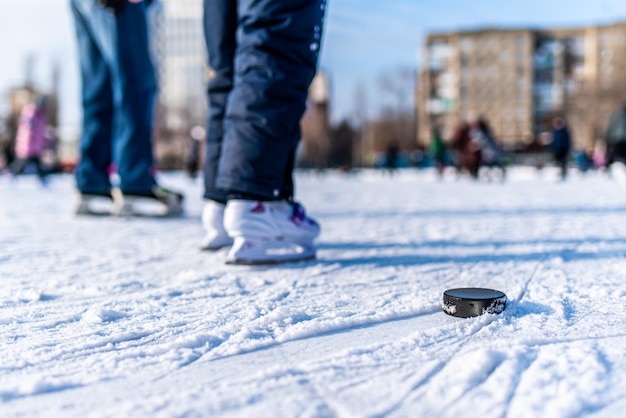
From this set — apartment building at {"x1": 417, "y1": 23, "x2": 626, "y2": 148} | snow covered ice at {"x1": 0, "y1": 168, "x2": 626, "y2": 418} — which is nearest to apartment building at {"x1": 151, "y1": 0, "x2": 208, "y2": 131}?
apartment building at {"x1": 417, "y1": 23, "x2": 626, "y2": 148}

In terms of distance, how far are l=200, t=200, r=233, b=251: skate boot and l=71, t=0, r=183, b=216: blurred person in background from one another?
1.19 m

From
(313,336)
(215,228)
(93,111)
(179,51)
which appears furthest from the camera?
(179,51)

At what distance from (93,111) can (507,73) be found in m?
54.7

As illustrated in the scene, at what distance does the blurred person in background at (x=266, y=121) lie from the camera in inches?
53.3

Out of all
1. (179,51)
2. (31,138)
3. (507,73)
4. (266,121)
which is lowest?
(266,121)

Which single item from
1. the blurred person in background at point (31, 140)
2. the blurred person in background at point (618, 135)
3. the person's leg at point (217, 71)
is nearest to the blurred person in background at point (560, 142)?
the blurred person in background at point (618, 135)

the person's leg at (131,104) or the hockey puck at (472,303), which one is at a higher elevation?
the person's leg at (131,104)

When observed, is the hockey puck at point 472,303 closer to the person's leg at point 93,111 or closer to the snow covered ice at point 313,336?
the snow covered ice at point 313,336

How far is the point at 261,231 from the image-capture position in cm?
139

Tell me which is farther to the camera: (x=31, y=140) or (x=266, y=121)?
(x=31, y=140)

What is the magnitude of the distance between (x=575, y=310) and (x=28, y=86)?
47.2 meters

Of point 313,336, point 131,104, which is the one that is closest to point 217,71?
point 313,336

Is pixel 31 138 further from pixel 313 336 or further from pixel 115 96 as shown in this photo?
pixel 313 336

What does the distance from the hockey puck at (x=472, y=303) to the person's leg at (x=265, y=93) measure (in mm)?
609
